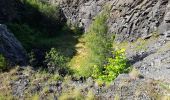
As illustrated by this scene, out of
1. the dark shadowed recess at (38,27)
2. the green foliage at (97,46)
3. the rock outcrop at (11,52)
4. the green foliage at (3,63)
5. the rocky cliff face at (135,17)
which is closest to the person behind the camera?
the green foliage at (3,63)

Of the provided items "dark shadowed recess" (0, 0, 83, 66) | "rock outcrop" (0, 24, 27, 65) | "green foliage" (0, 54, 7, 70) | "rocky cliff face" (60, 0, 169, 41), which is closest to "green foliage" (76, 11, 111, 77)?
"rocky cliff face" (60, 0, 169, 41)

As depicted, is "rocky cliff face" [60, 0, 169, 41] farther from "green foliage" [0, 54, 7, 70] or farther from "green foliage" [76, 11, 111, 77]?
"green foliage" [0, 54, 7, 70]

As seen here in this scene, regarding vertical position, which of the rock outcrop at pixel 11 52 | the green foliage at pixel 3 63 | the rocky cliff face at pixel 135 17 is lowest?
the green foliage at pixel 3 63

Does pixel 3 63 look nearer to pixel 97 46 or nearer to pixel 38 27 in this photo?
pixel 97 46

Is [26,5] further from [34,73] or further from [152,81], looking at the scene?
[152,81]

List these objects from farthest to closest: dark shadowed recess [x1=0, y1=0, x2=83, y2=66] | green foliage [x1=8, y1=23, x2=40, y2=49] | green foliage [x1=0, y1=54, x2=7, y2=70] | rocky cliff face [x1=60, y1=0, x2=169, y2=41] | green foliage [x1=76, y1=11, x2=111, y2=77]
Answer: dark shadowed recess [x1=0, y1=0, x2=83, y2=66], green foliage [x1=8, y1=23, x2=40, y2=49], rocky cliff face [x1=60, y1=0, x2=169, y2=41], green foliage [x1=76, y1=11, x2=111, y2=77], green foliage [x1=0, y1=54, x2=7, y2=70]

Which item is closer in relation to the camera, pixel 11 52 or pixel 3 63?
pixel 3 63

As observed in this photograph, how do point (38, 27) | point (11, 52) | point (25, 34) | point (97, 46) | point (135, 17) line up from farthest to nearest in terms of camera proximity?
point (38, 27), point (25, 34), point (135, 17), point (97, 46), point (11, 52)

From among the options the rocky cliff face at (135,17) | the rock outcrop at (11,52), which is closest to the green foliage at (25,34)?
the rocky cliff face at (135,17)

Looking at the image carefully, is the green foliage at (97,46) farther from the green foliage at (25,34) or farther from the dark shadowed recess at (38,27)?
the green foliage at (25,34)

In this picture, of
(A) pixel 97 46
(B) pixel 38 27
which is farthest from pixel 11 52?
(B) pixel 38 27

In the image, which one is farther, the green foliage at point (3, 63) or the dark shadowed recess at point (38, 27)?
the dark shadowed recess at point (38, 27)

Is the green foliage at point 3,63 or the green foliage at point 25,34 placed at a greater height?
the green foliage at point 25,34
